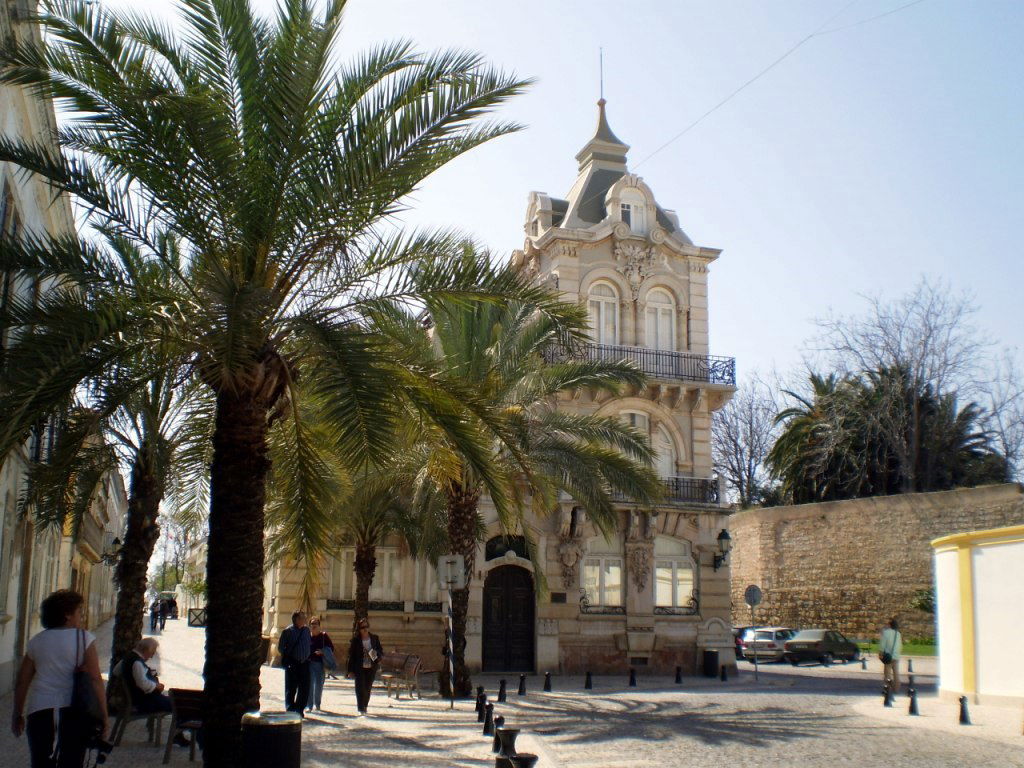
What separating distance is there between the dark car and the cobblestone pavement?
10936 mm

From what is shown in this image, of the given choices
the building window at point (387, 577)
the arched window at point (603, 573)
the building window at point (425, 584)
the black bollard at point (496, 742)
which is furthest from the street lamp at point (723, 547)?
the black bollard at point (496, 742)

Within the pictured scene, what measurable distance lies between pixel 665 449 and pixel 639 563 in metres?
3.52

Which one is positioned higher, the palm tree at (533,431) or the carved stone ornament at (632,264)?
the carved stone ornament at (632,264)

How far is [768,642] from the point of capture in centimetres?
3422

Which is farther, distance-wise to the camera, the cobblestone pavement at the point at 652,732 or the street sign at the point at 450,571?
the street sign at the point at 450,571

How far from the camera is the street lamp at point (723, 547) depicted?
28234 mm

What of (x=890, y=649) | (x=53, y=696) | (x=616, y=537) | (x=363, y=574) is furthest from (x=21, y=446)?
(x=616, y=537)

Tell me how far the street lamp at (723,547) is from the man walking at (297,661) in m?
16.1

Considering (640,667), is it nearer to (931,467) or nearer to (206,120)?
(931,467)

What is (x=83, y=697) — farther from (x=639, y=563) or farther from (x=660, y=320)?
(x=660, y=320)

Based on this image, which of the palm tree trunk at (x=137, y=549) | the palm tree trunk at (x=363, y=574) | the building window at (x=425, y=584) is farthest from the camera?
the building window at (x=425, y=584)

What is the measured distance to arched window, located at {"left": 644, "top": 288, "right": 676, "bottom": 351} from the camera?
30188 mm

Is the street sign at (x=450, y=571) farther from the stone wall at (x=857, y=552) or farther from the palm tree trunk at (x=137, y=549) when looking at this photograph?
the stone wall at (x=857, y=552)

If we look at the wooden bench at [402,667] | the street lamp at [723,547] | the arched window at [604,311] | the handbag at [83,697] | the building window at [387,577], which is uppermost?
the arched window at [604,311]
